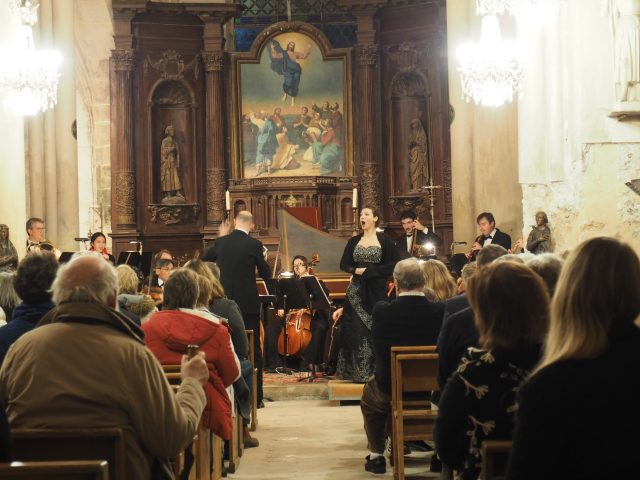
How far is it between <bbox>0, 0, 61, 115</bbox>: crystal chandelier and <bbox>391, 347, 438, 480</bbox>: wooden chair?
7.35 metres

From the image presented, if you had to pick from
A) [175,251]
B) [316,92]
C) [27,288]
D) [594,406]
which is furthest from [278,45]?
[594,406]

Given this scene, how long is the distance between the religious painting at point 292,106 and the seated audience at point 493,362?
712 inches

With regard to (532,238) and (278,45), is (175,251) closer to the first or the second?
(278,45)

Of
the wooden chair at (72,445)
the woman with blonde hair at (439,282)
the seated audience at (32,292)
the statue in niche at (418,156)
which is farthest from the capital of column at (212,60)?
the wooden chair at (72,445)

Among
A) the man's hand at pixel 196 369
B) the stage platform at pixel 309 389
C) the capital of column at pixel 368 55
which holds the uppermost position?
the capital of column at pixel 368 55

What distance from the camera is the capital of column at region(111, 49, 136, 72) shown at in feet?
70.9

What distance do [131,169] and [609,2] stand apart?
1282 centimetres

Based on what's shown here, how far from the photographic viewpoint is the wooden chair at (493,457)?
3793 mm

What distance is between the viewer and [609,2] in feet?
34.6

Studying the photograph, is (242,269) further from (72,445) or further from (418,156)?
(418,156)

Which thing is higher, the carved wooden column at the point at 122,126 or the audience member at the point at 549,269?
the carved wooden column at the point at 122,126

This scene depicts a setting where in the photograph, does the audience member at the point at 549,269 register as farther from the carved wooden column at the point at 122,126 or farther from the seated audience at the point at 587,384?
the carved wooden column at the point at 122,126

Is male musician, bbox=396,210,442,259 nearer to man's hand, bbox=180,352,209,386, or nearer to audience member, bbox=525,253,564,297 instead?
audience member, bbox=525,253,564,297

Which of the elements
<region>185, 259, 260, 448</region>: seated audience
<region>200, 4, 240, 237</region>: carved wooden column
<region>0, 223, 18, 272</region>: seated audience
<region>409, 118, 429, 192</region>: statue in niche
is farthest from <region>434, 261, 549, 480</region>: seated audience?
<region>200, 4, 240, 237</region>: carved wooden column
